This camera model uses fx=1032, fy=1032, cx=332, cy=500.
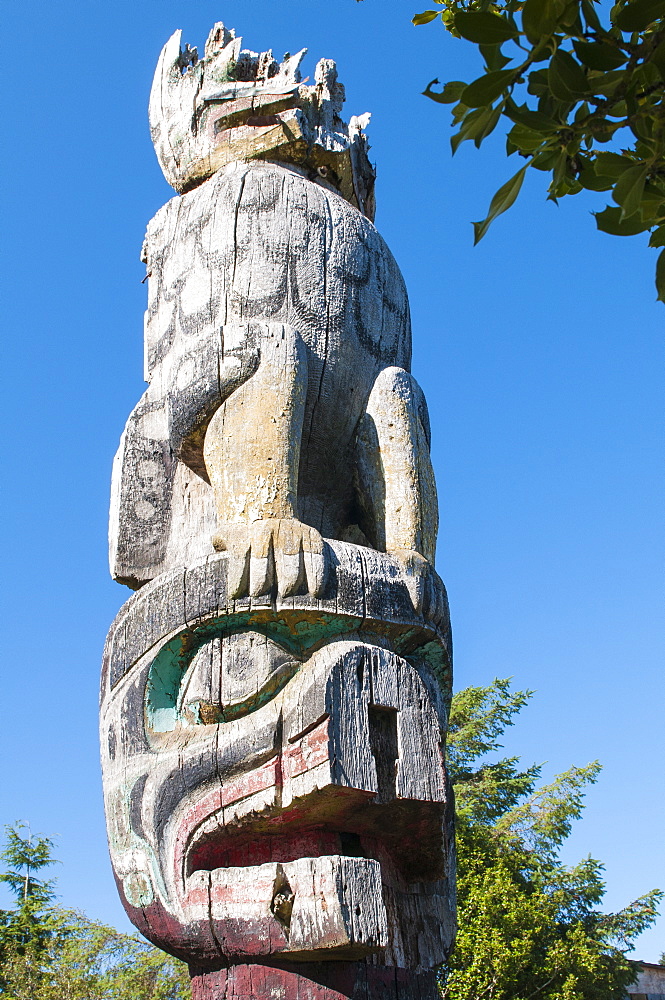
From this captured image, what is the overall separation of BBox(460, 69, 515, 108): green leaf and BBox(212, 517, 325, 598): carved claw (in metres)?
Result: 2.01

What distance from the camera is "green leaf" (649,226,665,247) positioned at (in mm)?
2307

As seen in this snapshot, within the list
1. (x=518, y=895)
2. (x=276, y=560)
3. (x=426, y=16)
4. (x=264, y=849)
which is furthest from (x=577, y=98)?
(x=518, y=895)

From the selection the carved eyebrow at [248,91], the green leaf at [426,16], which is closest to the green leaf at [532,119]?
the green leaf at [426,16]

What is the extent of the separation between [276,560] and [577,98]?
6.89ft

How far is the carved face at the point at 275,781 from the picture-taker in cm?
349

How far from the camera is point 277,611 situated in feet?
12.5

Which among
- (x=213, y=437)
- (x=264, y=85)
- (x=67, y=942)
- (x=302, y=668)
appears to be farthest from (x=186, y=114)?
(x=67, y=942)

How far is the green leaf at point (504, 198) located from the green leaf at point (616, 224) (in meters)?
0.24

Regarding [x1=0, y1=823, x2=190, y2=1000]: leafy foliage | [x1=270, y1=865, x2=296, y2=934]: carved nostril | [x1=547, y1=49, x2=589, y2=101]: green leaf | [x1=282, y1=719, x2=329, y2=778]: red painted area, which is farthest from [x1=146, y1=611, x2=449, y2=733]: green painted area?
[x1=0, y1=823, x2=190, y2=1000]: leafy foliage

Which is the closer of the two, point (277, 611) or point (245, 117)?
point (277, 611)

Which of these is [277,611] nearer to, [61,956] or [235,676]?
[235,676]

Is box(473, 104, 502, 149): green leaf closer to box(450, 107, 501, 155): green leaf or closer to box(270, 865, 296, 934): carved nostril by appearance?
box(450, 107, 501, 155): green leaf

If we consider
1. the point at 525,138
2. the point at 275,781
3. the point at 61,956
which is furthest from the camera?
the point at 61,956

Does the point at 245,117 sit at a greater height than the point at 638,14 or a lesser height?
greater
